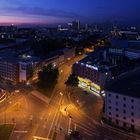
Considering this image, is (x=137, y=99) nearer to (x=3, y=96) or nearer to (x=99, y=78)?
(x=99, y=78)

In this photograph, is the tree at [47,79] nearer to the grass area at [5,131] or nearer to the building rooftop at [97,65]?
the building rooftop at [97,65]

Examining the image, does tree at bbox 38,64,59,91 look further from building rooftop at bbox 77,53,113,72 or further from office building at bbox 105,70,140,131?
office building at bbox 105,70,140,131

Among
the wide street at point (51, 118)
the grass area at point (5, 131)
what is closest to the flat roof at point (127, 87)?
the wide street at point (51, 118)

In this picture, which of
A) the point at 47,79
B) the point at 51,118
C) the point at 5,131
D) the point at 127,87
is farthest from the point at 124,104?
the point at 47,79

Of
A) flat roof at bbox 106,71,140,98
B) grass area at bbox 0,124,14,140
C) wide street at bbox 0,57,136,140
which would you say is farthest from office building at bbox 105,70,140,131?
grass area at bbox 0,124,14,140

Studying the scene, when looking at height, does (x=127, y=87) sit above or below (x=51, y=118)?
above

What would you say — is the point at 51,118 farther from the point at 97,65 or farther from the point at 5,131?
the point at 97,65
